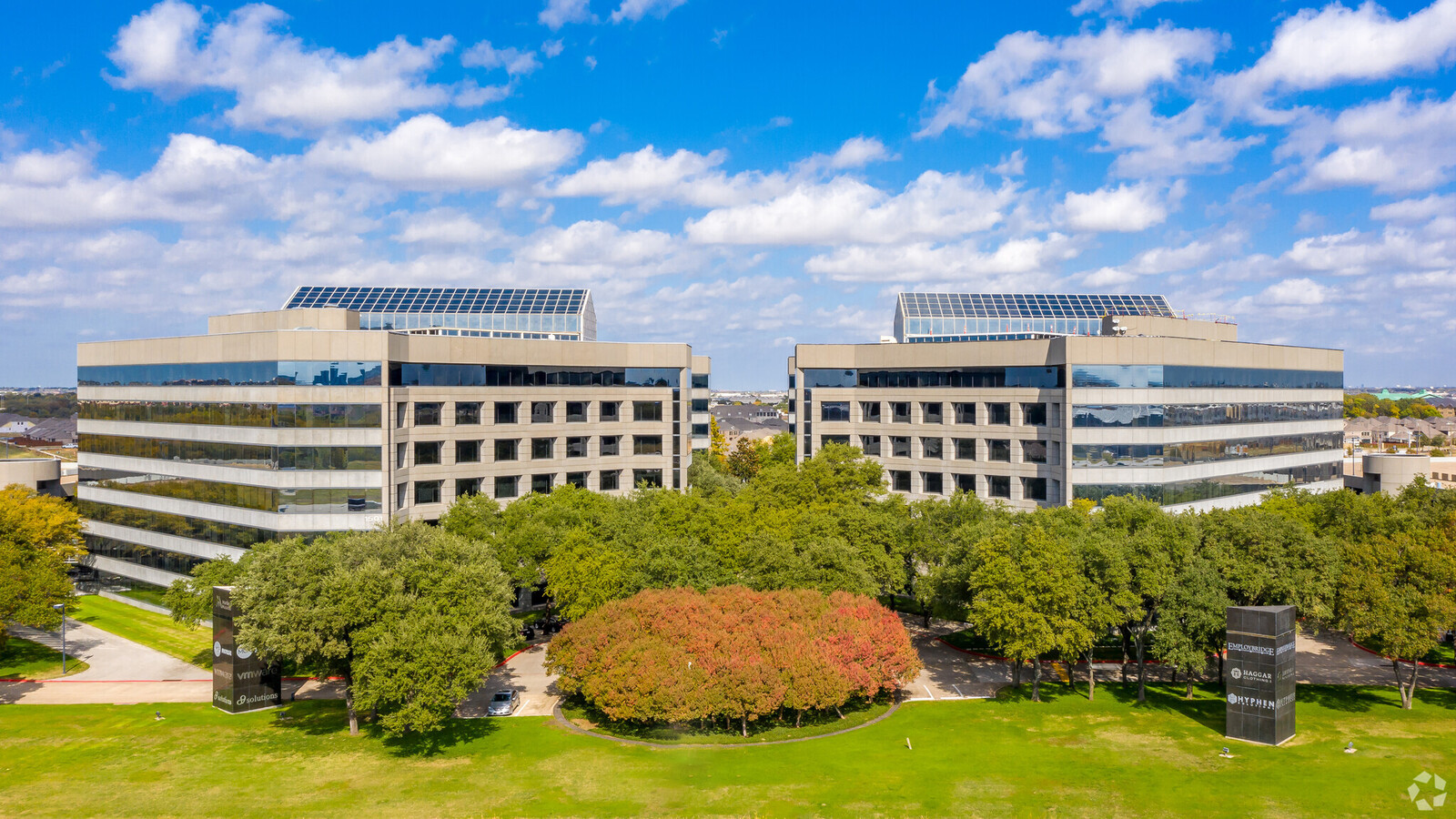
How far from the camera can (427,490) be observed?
69.8 m

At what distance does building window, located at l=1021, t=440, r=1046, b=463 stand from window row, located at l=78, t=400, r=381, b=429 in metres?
54.4

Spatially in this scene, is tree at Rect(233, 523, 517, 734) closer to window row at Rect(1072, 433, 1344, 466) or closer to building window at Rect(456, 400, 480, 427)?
building window at Rect(456, 400, 480, 427)

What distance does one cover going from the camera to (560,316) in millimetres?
104125

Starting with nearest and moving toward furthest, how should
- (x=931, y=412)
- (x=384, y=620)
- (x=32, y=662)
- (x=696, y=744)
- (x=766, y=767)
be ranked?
1. (x=766, y=767)
2. (x=384, y=620)
3. (x=696, y=744)
4. (x=32, y=662)
5. (x=931, y=412)

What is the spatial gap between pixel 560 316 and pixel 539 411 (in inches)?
1171

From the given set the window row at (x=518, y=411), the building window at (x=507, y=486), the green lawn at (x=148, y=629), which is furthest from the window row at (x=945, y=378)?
the green lawn at (x=148, y=629)

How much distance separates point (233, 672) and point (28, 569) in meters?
18.7

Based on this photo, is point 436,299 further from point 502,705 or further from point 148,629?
point 502,705

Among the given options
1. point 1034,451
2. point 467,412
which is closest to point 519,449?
point 467,412

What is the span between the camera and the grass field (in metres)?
36.2

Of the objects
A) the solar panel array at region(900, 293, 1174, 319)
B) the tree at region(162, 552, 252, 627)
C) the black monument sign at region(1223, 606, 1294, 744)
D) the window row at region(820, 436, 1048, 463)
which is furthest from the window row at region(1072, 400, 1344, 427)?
the tree at region(162, 552, 252, 627)

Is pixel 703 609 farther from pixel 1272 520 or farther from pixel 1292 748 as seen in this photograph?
pixel 1272 520


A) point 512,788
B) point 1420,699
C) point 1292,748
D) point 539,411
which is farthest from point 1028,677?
point 539,411

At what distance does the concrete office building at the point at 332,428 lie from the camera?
209 ft
